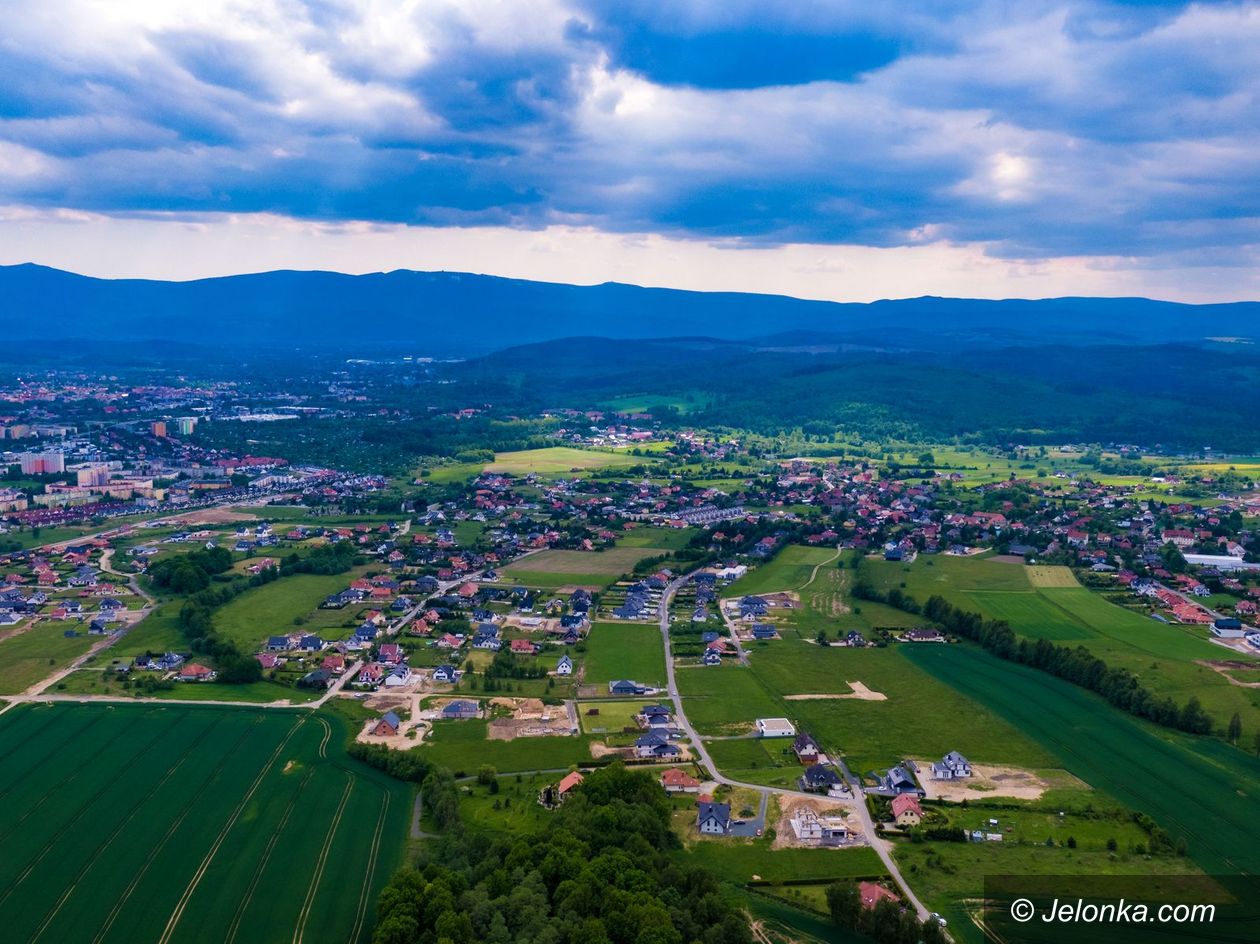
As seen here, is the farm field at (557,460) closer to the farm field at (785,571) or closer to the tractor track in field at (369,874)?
the farm field at (785,571)

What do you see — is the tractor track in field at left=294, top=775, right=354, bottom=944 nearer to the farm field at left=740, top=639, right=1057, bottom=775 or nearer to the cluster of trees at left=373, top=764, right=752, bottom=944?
the cluster of trees at left=373, top=764, right=752, bottom=944

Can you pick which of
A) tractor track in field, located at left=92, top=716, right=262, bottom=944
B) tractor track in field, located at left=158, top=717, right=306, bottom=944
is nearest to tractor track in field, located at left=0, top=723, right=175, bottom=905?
tractor track in field, located at left=92, top=716, right=262, bottom=944

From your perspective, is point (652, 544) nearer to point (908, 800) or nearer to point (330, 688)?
point (330, 688)

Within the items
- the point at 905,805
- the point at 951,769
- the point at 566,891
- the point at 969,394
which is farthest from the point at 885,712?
the point at 969,394

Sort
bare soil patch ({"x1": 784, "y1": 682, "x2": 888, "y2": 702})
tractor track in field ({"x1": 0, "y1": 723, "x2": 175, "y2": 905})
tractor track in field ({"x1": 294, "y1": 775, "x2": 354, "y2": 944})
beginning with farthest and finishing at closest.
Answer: bare soil patch ({"x1": 784, "y1": 682, "x2": 888, "y2": 702}), tractor track in field ({"x1": 0, "y1": 723, "x2": 175, "y2": 905}), tractor track in field ({"x1": 294, "y1": 775, "x2": 354, "y2": 944})

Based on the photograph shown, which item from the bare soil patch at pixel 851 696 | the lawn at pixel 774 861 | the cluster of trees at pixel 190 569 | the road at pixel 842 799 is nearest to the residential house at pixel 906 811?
the road at pixel 842 799

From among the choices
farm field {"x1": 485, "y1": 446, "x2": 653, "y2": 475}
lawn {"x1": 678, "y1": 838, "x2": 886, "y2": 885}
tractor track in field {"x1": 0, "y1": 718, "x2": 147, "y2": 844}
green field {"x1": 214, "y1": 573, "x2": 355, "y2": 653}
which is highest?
lawn {"x1": 678, "y1": 838, "x2": 886, "y2": 885}

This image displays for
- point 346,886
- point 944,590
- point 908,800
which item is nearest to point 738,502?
point 944,590
